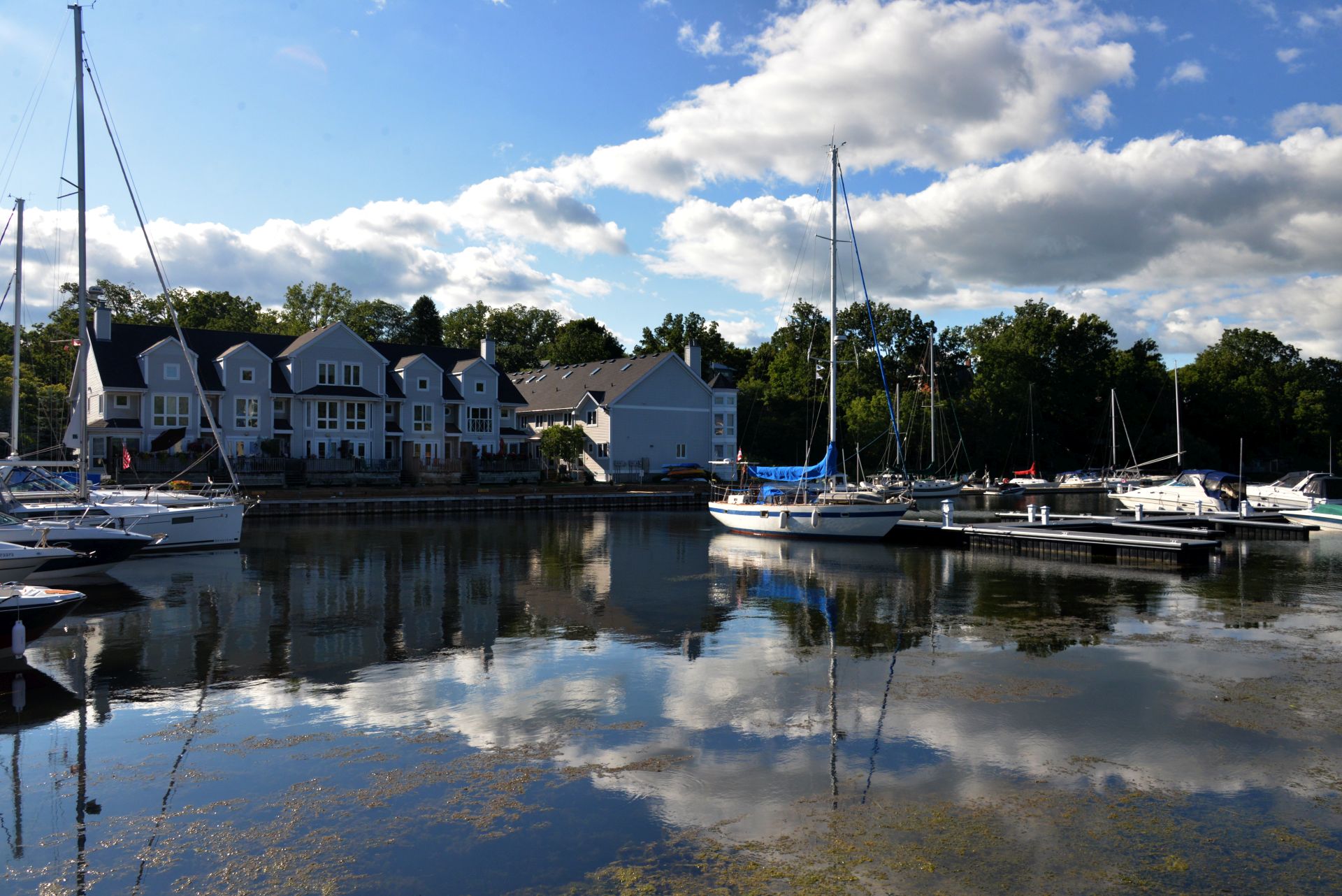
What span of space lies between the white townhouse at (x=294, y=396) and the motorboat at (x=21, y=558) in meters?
35.9

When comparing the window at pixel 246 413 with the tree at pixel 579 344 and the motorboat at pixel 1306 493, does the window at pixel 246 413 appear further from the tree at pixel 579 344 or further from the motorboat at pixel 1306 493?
the motorboat at pixel 1306 493

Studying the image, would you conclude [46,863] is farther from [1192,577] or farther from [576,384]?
[576,384]

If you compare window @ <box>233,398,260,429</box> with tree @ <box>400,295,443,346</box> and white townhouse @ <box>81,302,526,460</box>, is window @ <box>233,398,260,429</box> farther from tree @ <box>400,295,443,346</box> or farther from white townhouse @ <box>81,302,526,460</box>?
tree @ <box>400,295,443,346</box>

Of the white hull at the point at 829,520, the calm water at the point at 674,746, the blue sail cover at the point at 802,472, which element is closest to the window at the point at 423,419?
the blue sail cover at the point at 802,472

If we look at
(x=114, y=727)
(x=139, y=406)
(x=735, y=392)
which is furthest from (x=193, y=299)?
(x=114, y=727)

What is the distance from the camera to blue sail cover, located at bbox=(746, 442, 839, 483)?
124ft

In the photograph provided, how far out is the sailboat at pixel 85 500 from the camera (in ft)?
86.3

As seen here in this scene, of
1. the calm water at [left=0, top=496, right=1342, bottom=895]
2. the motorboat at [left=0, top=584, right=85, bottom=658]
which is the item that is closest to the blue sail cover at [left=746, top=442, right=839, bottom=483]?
the calm water at [left=0, top=496, right=1342, bottom=895]

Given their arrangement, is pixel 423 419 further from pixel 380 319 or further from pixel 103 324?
pixel 380 319

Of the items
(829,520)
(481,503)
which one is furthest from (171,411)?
(829,520)

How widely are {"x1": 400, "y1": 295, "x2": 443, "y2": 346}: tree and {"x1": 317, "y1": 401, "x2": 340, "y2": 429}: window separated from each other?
39.7 meters

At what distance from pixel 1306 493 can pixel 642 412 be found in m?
42.3

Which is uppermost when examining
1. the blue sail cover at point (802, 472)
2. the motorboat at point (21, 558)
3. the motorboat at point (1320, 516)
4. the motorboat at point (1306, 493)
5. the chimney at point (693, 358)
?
the chimney at point (693, 358)

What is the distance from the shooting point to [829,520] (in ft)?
118
